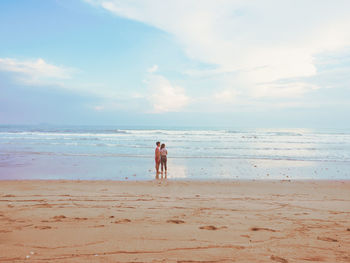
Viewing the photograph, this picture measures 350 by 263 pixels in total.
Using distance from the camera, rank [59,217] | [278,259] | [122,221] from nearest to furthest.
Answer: [278,259] → [122,221] → [59,217]

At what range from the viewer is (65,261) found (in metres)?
3.46

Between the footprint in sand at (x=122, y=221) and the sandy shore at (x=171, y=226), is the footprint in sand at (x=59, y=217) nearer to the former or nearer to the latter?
the sandy shore at (x=171, y=226)

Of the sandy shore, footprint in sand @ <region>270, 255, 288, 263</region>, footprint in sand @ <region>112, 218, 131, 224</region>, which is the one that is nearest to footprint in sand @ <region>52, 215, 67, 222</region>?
the sandy shore

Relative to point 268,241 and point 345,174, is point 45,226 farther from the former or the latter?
point 345,174

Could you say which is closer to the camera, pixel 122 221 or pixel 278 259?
pixel 278 259

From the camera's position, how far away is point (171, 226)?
16.2 ft

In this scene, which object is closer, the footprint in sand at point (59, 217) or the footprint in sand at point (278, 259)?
the footprint in sand at point (278, 259)

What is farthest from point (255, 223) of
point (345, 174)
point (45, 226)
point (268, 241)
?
point (345, 174)

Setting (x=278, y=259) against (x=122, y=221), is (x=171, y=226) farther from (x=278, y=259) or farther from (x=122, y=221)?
(x=278, y=259)

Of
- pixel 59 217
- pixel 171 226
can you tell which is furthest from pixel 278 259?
pixel 59 217

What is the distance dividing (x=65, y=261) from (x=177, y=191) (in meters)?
5.65

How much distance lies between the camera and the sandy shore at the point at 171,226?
3740mm

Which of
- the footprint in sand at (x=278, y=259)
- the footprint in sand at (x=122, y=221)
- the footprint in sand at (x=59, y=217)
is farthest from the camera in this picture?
the footprint in sand at (x=59, y=217)

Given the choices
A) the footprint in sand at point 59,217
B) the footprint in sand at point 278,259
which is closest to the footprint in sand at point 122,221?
the footprint in sand at point 59,217
